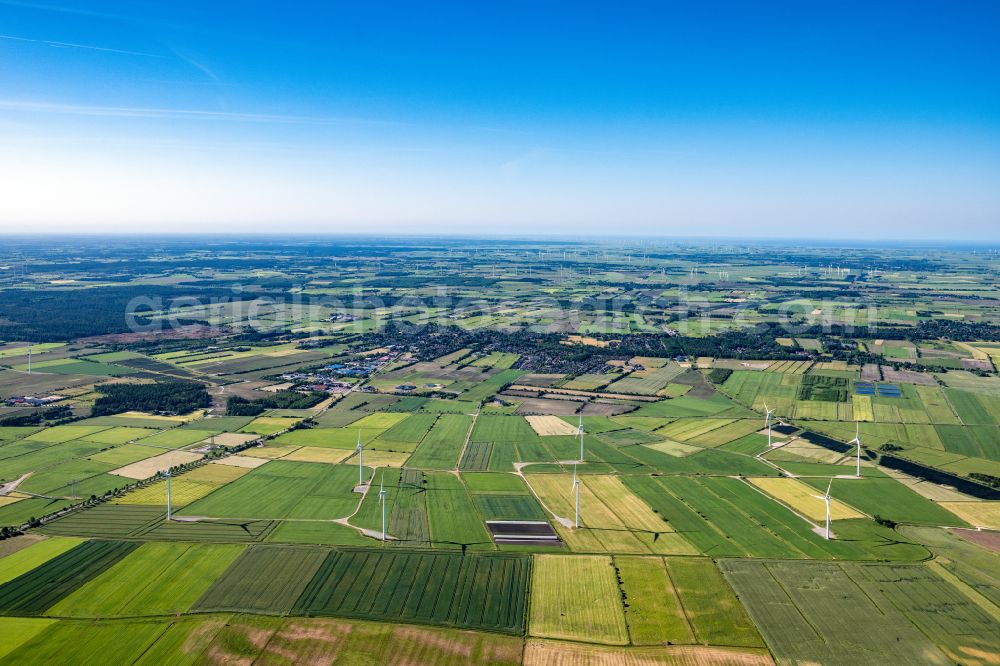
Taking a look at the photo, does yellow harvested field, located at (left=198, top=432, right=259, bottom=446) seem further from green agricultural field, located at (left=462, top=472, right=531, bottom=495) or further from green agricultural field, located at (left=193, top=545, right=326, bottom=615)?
green agricultural field, located at (left=193, top=545, right=326, bottom=615)

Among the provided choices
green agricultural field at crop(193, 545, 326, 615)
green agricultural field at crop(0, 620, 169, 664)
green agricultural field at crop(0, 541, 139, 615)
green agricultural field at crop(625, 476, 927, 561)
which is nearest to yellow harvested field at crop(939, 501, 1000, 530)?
green agricultural field at crop(625, 476, 927, 561)

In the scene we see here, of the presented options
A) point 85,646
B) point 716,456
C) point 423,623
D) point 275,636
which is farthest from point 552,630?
point 716,456

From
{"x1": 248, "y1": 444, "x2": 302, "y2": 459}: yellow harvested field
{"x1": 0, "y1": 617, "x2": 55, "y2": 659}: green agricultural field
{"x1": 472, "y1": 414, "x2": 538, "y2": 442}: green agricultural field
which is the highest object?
{"x1": 0, "y1": 617, "x2": 55, "y2": 659}: green agricultural field

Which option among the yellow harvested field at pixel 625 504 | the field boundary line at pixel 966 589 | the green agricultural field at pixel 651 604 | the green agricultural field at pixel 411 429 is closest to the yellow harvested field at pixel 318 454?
the green agricultural field at pixel 411 429

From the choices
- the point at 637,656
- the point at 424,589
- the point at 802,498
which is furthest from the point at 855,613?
the point at 424,589

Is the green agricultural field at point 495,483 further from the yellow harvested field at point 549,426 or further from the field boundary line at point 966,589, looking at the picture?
the field boundary line at point 966,589

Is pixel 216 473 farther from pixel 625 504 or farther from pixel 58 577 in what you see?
pixel 625 504
